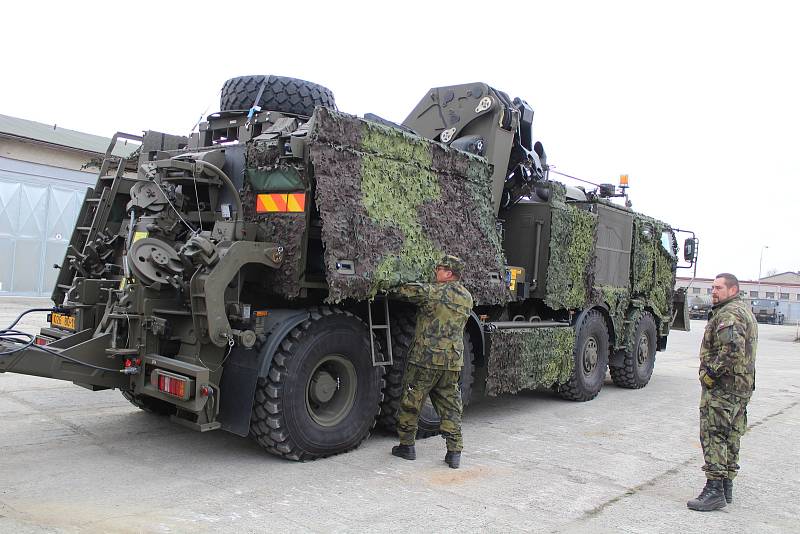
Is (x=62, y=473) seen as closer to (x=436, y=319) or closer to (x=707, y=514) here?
(x=436, y=319)

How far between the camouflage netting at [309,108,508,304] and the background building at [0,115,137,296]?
1524 centimetres

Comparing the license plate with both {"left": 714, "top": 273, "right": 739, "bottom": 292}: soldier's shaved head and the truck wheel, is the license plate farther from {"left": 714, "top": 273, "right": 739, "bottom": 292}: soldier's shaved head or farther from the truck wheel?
the truck wheel

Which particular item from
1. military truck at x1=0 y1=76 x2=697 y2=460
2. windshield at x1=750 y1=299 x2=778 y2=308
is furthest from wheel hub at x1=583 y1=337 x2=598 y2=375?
windshield at x1=750 y1=299 x2=778 y2=308

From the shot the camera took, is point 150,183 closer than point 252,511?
No

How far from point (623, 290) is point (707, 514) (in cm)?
577

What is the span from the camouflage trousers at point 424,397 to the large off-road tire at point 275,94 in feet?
9.40

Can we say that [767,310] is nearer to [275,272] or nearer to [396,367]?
[396,367]

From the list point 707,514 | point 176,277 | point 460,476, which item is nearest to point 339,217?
point 176,277

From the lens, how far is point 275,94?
6.79m

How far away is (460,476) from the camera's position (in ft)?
17.8

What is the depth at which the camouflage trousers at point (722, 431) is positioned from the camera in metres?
4.98

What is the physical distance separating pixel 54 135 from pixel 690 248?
2015cm

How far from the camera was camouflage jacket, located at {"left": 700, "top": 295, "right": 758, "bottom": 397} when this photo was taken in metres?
4.92

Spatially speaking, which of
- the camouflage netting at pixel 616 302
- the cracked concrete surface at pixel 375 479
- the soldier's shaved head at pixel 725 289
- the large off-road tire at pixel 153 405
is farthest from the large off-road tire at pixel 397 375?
the camouflage netting at pixel 616 302
